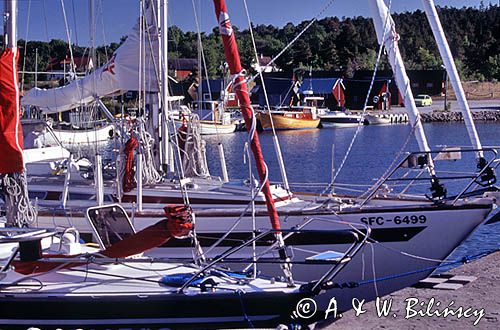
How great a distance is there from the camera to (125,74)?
20438 millimetres

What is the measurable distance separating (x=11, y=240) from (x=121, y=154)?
6.91 meters

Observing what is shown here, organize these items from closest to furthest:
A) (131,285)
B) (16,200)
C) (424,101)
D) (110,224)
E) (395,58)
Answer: (131,285) < (16,200) < (110,224) < (395,58) < (424,101)

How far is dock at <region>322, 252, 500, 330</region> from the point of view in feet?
36.5

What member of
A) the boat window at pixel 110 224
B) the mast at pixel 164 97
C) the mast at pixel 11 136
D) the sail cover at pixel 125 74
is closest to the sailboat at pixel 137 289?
the mast at pixel 11 136

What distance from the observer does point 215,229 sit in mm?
16969

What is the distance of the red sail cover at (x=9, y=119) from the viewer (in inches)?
488

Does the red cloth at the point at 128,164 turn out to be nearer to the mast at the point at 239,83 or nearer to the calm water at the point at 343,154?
the calm water at the point at 343,154

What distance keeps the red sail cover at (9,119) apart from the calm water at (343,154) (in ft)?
31.7

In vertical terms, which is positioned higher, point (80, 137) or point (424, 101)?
point (424, 101)

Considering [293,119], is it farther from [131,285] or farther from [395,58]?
[131,285]

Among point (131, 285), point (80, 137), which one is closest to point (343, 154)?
point (80, 137)

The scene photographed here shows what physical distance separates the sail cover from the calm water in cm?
494

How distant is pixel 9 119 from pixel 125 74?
8137mm

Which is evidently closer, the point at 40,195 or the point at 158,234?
the point at 158,234
